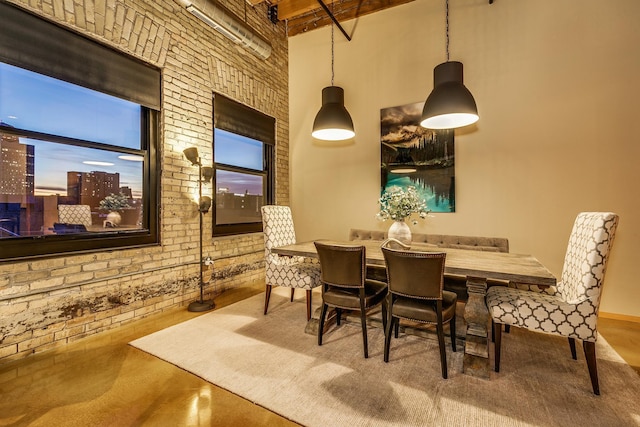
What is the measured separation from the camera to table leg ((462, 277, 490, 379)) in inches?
80.7

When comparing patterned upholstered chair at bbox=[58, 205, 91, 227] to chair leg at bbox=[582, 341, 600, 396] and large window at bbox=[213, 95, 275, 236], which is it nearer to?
large window at bbox=[213, 95, 275, 236]

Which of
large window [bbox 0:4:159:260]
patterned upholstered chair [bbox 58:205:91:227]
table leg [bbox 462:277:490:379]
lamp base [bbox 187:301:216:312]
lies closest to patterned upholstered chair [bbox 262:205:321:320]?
lamp base [bbox 187:301:216:312]

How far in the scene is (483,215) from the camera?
3719 millimetres

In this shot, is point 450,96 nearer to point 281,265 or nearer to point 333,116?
point 333,116

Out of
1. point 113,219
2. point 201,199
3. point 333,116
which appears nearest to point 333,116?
point 333,116

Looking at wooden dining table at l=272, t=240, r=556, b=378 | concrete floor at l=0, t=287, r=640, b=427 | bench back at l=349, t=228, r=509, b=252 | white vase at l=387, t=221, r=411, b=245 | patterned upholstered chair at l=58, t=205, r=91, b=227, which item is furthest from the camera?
bench back at l=349, t=228, r=509, b=252

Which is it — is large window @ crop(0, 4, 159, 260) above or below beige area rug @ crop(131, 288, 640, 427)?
above

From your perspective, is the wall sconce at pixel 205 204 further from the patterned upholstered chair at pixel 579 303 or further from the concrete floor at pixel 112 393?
the patterned upholstered chair at pixel 579 303

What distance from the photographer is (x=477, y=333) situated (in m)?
2.15

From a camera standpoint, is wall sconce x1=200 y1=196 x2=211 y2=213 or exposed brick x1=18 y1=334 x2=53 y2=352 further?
wall sconce x1=200 y1=196 x2=211 y2=213

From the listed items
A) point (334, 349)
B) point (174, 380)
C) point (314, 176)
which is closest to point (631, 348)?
point (334, 349)

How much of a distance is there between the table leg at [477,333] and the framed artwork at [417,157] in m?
1.85

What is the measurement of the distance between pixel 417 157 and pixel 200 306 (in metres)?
3.31

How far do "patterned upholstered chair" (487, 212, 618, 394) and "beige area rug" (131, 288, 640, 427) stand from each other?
0.22 meters
